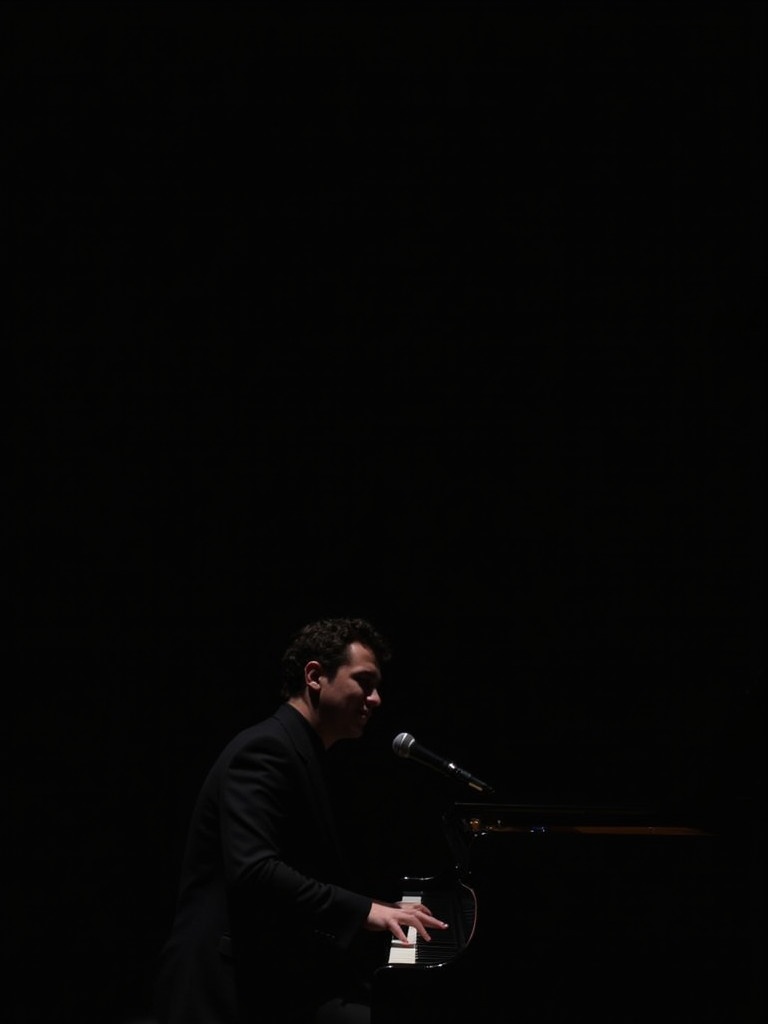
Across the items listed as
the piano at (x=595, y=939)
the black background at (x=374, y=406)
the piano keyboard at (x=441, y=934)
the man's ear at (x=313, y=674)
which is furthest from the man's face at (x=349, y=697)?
the black background at (x=374, y=406)

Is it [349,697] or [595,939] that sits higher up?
[349,697]

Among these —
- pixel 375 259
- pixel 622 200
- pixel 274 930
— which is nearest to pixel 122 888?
pixel 274 930

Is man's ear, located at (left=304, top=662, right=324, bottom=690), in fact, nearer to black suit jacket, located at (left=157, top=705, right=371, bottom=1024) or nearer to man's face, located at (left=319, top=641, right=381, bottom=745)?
man's face, located at (left=319, top=641, right=381, bottom=745)

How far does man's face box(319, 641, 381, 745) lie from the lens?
268 centimetres

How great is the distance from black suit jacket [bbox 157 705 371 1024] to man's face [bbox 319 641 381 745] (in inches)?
7.7

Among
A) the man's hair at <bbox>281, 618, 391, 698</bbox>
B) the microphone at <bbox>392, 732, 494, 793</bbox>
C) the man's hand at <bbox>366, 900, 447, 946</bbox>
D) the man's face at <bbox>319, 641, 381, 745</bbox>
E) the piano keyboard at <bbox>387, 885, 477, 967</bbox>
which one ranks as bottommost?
the piano keyboard at <bbox>387, 885, 477, 967</bbox>

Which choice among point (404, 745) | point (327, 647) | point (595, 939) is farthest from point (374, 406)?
point (595, 939)

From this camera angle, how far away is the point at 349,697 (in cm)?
268

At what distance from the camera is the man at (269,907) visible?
2275 millimetres

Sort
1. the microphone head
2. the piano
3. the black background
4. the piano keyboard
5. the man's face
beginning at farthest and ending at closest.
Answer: the black background
the man's face
the microphone head
the piano keyboard
the piano

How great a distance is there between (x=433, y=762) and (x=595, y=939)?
0.51 meters

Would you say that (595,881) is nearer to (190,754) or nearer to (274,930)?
(274,930)

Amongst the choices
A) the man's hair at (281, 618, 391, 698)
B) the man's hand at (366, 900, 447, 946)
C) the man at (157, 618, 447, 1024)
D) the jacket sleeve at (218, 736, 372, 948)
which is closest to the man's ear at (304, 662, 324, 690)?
the man's hair at (281, 618, 391, 698)

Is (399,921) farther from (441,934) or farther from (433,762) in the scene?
(433,762)
